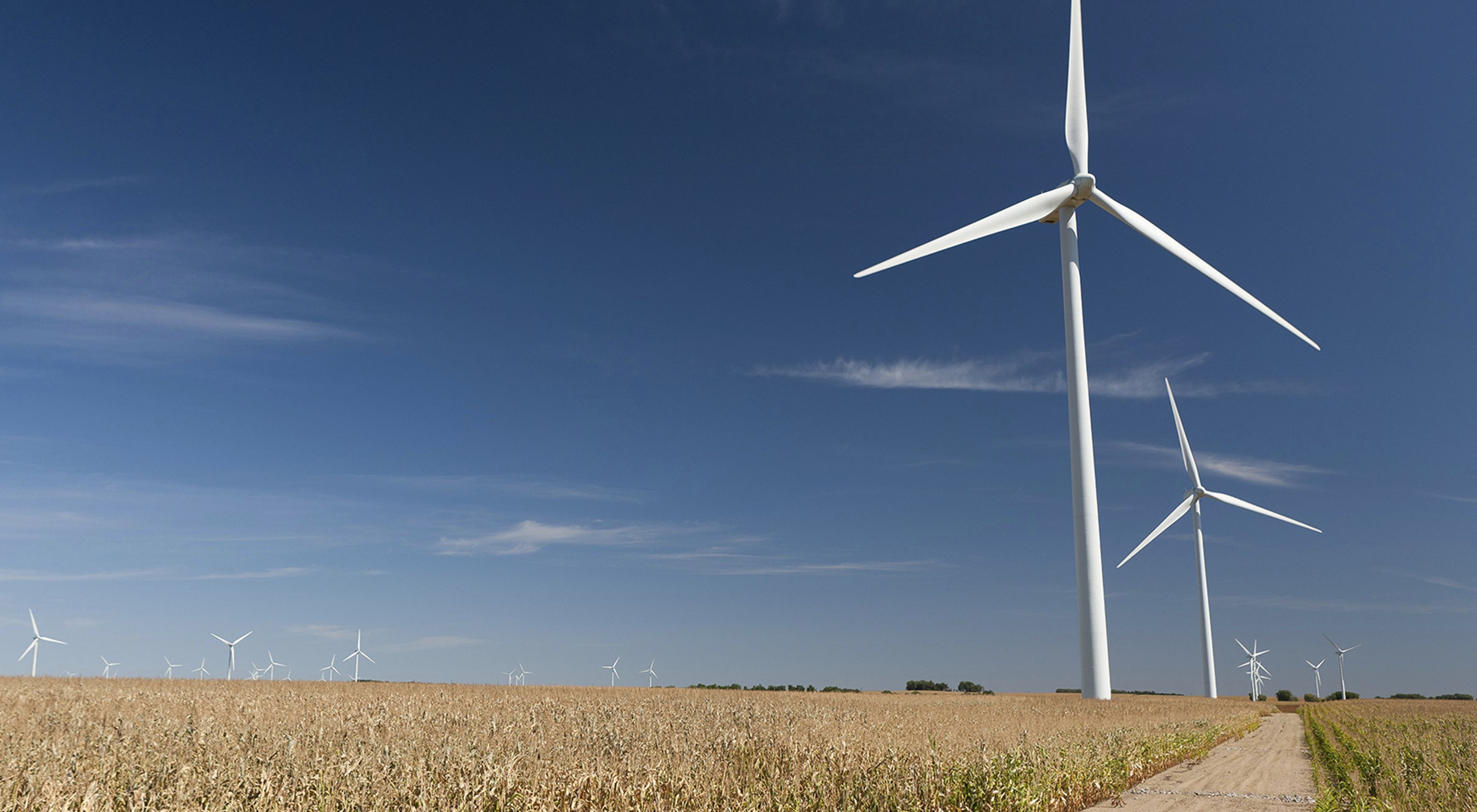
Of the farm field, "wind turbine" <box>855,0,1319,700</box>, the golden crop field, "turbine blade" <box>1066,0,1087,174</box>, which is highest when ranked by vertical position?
"turbine blade" <box>1066,0,1087,174</box>

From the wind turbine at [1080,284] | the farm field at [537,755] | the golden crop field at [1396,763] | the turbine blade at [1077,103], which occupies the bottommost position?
the golden crop field at [1396,763]

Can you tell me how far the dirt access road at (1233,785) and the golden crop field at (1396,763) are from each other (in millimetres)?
681

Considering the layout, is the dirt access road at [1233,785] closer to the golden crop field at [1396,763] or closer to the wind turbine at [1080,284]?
the golden crop field at [1396,763]

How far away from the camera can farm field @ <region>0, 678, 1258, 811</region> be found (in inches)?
453

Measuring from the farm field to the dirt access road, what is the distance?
73 cm

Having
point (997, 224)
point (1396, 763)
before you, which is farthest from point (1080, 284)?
point (1396, 763)

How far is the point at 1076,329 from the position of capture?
47.8m

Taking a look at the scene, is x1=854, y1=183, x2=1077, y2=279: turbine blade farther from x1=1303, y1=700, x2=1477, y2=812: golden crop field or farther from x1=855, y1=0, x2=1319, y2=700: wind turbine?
x1=1303, y1=700, x2=1477, y2=812: golden crop field

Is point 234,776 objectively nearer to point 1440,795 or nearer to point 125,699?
point 125,699

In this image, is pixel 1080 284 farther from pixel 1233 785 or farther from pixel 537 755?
pixel 537 755

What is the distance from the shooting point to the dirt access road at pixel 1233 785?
1819cm

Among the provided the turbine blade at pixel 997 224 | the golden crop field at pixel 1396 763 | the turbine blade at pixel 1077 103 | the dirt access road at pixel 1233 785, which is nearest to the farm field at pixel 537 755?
the dirt access road at pixel 1233 785

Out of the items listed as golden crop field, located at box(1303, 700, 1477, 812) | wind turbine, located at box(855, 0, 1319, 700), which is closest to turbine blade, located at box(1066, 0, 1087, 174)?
wind turbine, located at box(855, 0, 1319, 700)

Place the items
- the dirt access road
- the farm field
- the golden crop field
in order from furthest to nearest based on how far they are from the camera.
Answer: the golden crop field → the dirt access road → the farm field
